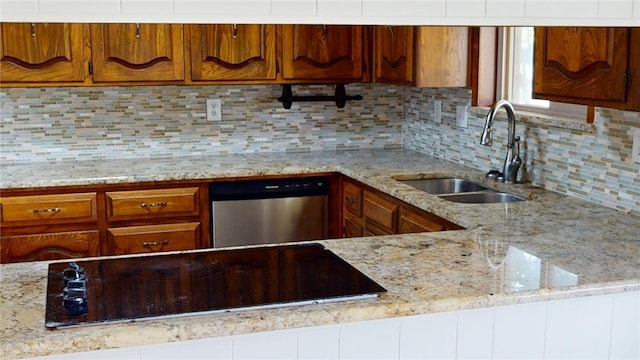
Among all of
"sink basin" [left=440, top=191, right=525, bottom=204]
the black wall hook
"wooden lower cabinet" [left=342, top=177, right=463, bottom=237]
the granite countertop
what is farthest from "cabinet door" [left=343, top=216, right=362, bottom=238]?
the black wall hook

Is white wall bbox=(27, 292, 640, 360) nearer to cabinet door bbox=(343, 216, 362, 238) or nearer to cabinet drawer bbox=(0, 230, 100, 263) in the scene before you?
cabinet door bbox=(343, 216, 362, 238)

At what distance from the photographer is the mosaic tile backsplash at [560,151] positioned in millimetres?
2650

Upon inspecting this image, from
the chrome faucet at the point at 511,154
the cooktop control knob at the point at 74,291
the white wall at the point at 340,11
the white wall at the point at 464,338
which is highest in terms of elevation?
the white wall at the point at 340,11

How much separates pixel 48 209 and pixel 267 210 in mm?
1000

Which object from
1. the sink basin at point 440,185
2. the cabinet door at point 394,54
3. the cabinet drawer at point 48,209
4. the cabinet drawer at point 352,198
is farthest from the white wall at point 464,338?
the cabinet drawer at point 48,209

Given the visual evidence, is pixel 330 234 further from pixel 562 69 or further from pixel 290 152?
pixel 562 69

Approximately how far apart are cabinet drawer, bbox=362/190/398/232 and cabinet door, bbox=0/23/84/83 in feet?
4.92

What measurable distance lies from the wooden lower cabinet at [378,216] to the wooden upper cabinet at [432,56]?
1.87ft

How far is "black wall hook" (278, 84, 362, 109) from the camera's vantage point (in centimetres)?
420

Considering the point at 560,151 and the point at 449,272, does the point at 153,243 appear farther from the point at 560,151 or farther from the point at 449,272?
the point at 449,272

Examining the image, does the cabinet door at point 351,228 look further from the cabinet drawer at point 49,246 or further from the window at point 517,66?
the cabinet drawer at point 49,246

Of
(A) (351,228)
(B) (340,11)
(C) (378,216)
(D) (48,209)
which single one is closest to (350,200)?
(A) (351,228)

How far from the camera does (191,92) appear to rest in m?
4.08

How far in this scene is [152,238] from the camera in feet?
11.7
